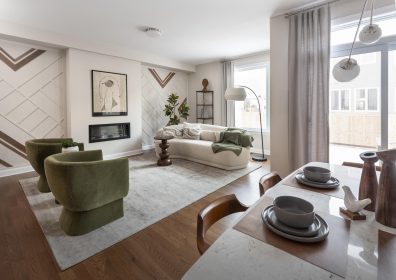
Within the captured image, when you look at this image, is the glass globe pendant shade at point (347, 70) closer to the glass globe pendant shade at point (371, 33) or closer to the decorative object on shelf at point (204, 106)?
the glass globe pendant shade at point (371, 33)

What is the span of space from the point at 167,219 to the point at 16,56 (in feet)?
13.5

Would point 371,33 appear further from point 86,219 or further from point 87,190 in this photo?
point 86,219

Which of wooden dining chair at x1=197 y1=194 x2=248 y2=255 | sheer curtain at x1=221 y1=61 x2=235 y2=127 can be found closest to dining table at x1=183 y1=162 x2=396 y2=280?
wooden dining chair at x1=197 y1=194 x2=248 y2=255

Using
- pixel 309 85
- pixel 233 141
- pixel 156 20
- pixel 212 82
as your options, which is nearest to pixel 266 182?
pixel 309 85

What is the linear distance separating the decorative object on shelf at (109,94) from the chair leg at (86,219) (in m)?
3.04

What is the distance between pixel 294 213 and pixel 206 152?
3583 millimetres

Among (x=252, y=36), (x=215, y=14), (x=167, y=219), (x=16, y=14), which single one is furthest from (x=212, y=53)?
(x=167, y=219)

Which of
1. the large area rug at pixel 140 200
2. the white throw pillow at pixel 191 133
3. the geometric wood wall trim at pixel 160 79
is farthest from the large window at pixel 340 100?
the geometric wood wall trim at pixel 160 79

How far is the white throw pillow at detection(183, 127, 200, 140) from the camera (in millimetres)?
5141

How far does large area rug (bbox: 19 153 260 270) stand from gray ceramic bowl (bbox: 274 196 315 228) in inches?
65.9

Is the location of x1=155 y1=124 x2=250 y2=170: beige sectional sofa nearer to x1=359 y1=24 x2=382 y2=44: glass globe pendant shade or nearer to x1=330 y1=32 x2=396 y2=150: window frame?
x1=330 y1=32 x2=396 y2=150: window frame

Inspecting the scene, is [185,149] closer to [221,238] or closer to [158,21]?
[158,21]

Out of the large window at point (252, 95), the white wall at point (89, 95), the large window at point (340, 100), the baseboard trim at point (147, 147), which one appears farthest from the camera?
the baseboard trim at point (147, 147)

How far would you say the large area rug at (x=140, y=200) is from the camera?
189 centimetres
